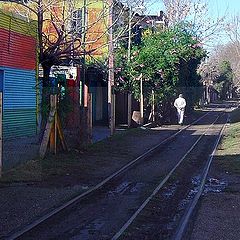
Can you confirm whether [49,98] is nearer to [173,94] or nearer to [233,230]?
[233,230]

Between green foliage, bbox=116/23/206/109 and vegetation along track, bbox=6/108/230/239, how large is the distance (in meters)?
19.0

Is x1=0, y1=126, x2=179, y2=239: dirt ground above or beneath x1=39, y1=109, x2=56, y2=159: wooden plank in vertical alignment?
beneath

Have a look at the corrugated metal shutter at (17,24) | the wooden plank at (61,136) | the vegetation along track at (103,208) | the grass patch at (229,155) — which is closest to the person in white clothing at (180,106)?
the grass patch at (229,155)

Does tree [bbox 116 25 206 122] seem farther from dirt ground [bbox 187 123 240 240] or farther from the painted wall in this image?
dirt ground [bbox 187 123 240 240]

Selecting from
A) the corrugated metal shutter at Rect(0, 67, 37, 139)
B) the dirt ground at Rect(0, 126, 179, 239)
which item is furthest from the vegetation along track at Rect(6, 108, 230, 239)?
the corrugated metal shutter at Rect(0, 67, 37, 139)

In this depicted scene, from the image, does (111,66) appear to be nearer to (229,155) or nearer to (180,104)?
(229,155)

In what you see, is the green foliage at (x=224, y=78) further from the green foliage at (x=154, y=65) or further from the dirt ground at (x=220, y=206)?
the dirt ground at (x=220, y=206)

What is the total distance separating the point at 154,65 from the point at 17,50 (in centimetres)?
1365

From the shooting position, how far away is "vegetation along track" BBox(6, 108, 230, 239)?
8.66m

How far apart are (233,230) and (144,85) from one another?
2831 cm

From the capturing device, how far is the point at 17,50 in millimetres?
24609

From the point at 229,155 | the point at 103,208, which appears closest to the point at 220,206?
the point at 103,208

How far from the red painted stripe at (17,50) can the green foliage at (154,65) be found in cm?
929

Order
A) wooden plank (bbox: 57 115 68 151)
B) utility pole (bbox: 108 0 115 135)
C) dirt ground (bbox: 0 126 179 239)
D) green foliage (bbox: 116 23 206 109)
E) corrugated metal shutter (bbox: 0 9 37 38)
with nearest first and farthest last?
dirt ground (bbox: 0 126 179 239) < wooden plank (bbox: 57 115 68 151) < corrugated metal shutter (bbox: 0 9 37 38) < utility pole (bbox: 108 0 115 135) < green foliage (bbox: 116 23 206 109)
